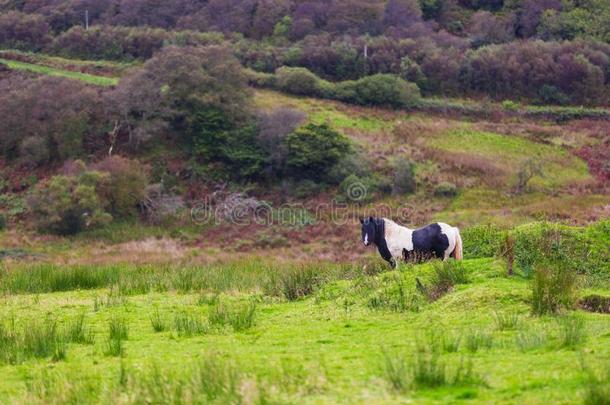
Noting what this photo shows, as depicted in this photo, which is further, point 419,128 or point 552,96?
point 552,96

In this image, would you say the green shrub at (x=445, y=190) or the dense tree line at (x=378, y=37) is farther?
the dense tree line at (x=378, y=37)

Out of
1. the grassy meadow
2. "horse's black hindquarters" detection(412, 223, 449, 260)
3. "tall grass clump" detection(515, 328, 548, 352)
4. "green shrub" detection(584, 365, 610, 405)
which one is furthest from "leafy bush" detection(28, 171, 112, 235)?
"green shrub" detection(584, 365, 610, 405)

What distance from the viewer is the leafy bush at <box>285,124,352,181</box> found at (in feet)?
137

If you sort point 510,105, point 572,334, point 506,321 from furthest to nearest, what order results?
point 510,105 < point 506,321 < point 572,334

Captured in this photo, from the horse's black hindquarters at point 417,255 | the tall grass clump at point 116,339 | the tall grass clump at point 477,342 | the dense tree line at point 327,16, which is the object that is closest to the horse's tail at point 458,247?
the horse's black hindquarters at point 417,255

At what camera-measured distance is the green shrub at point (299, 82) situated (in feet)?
183

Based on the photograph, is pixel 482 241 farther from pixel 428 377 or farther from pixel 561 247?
pixel 428 377

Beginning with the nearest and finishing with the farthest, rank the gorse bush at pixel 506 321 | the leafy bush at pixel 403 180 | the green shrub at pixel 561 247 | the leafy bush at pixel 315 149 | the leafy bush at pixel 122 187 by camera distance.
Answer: the gorse bush at pixel 506 321
the green shrub at pixel 561 247
the leafy bush at pixel 122 187
the leafy bush at pixel 403 180
the leafy bush at pixel 315 149

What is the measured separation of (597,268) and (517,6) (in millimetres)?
70403

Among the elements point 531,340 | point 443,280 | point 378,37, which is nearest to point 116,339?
point 531,340

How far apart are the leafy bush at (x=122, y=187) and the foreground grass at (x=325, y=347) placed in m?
25.3

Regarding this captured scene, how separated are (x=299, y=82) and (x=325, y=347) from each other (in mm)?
48240

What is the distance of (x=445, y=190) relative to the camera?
131 ft

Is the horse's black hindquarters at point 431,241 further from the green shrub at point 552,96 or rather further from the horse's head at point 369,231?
the green shrub at point 552,96
